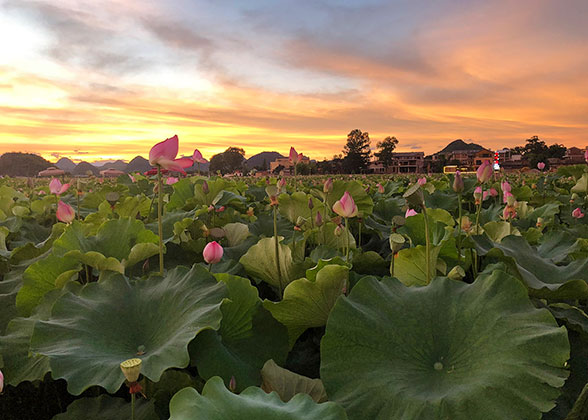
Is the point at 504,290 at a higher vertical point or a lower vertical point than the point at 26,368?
higher

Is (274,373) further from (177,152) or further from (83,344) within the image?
(177,152)

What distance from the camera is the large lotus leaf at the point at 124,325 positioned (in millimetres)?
865

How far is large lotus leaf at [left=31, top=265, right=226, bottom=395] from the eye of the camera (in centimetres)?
86

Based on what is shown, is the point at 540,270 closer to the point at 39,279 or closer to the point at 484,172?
the point at 484,172

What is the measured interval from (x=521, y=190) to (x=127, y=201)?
288 centimetres

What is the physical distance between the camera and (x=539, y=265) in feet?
4.34

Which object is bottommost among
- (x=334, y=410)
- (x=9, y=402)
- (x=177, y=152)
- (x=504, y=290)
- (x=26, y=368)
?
(x=9, y=402)

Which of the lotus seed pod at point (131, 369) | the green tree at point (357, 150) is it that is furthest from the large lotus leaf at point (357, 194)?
the green tree at point (357, 150)

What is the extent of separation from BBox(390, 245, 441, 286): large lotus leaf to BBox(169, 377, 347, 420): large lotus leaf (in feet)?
2.23

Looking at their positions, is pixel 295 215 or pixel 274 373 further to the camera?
pixel 295 215

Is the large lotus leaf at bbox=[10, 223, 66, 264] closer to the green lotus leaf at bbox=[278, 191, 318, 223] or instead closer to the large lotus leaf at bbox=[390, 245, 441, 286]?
the green lotus leaf at bbox=[278, 191, 318, 223]

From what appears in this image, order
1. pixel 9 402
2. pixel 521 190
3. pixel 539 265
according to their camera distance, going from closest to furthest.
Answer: pixel 9 402, pixel 539 265, pixel 521 190

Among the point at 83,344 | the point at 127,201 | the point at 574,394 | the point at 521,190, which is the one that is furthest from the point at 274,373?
the point at 521,190

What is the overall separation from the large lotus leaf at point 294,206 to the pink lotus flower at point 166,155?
924 mm
